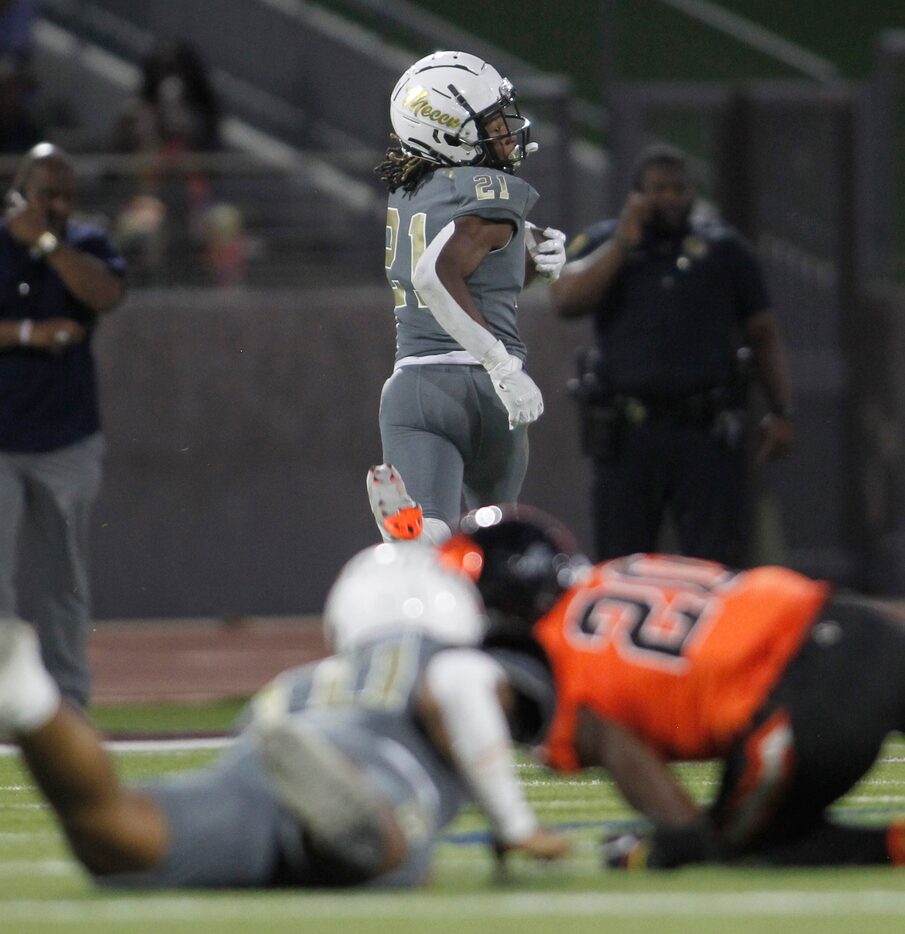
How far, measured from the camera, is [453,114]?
7.35m

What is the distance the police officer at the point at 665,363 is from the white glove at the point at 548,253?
116cm

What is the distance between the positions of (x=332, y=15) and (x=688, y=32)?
101 inches

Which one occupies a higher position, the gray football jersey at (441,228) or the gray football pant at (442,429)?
the gray football jersey at (441,228)

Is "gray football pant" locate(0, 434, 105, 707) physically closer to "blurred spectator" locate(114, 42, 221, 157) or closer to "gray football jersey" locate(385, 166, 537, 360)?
"gray football jersey" locate(385, 166, 537, 360)

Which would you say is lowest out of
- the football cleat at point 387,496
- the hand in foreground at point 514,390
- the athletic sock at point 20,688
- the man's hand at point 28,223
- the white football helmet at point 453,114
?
the football cleat at point 387,496

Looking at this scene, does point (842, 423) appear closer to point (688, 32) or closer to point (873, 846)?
point (688, 32)

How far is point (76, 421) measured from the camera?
28.9 feet

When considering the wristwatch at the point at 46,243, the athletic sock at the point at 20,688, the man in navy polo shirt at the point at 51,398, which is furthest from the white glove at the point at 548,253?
the athletic sock at the point at 20,688

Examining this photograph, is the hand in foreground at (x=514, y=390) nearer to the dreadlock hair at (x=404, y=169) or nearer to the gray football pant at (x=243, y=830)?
the dreadlock hair at (x=404, y=169)

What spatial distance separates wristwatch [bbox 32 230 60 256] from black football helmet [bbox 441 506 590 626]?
4164 mm

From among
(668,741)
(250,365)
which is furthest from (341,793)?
(250,365)

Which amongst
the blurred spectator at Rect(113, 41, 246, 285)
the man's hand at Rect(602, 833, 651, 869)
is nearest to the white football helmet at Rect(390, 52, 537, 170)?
the man's hand at Rect(602, 833, 651, 869)

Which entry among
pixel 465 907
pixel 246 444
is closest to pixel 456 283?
pixel 465 907

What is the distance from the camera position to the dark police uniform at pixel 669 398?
8.98m
